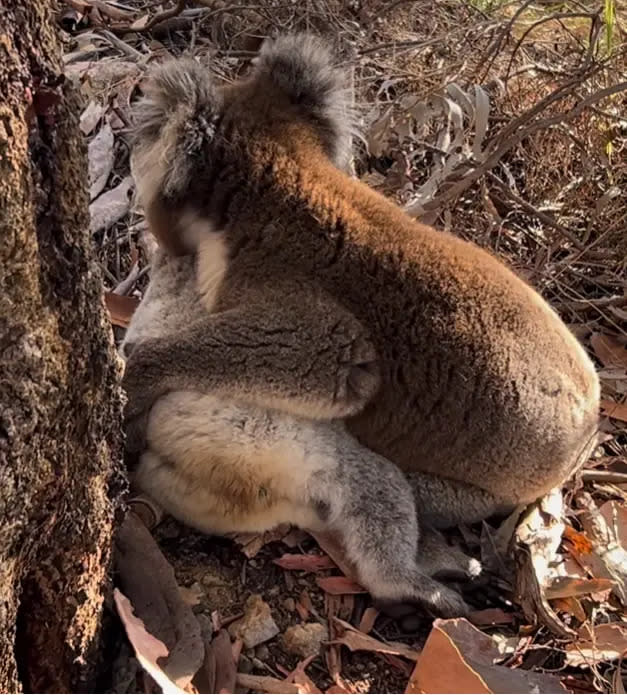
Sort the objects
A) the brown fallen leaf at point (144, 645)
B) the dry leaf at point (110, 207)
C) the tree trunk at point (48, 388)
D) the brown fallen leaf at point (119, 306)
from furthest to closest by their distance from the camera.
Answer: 1. the dry leaf at point (110, 207)
2. the brown fallen leaf at point (119, 306)
3. the brown fallen leaf at point (144, 645)
4. the tree trunk at point (48, 388)

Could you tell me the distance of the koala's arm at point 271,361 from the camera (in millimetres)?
2135

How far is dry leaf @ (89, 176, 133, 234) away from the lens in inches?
133

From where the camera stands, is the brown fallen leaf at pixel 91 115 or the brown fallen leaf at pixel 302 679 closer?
the brown fallen leaf at pixel 302 679

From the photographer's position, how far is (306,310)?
220 centimetres

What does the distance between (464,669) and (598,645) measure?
617mm

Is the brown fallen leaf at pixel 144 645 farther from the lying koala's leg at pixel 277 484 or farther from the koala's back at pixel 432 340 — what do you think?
the koala's back at pixel 432 340

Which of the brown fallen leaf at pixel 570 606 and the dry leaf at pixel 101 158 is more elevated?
the brown fallen leaf at pixel 570 606

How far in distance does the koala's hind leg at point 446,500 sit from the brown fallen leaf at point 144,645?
88 cm

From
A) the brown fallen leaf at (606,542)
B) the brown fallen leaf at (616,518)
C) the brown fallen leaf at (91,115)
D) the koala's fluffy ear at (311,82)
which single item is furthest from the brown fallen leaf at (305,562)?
the brown fallen leaf at (91,115)

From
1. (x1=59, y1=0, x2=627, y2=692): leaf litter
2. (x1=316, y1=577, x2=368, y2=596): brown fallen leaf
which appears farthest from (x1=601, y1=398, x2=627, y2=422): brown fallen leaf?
(x1=316, y1=577, x2=368, y2=596): brown fallen leaf

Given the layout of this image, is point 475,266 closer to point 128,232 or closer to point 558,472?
point 558,472

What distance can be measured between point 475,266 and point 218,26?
8.83 feet

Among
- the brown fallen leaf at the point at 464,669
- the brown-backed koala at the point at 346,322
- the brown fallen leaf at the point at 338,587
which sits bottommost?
the brown fallen leaf at the point at 338,587

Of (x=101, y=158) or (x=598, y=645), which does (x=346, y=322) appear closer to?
(x=598, y=645)
